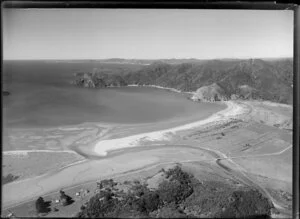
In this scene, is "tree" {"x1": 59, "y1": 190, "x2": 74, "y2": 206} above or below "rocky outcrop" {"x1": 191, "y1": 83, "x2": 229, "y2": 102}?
below

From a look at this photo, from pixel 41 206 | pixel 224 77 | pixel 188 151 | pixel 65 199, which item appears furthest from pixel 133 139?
pixel 224 77

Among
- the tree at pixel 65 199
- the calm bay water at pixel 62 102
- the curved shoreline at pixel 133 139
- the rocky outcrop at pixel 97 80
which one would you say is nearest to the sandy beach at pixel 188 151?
the curved shoreline at pixel 133 139

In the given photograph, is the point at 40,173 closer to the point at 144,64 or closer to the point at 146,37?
the point at 144,64

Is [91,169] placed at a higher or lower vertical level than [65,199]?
higher

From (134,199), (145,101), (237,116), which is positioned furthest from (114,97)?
(237,116)

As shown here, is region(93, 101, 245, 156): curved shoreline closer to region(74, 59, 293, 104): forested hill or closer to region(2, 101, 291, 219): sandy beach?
region(2, 101, 291, 219): sandy beach

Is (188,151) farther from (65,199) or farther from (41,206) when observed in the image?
(41,206)

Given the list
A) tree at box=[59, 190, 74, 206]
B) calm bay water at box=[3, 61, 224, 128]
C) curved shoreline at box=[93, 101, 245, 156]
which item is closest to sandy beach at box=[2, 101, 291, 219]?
curved shoreline at box=[93, 101, 245, 156]
